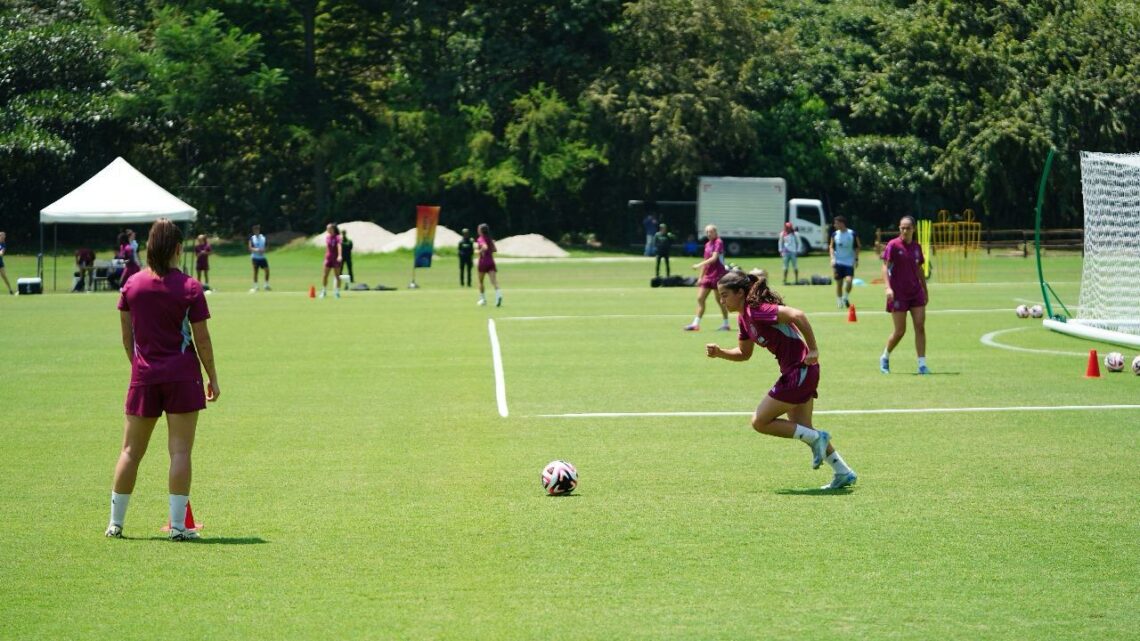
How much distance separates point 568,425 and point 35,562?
7.14m

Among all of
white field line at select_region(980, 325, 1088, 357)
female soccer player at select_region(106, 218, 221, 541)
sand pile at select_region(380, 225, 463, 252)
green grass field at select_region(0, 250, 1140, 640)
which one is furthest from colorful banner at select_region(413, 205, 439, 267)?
female soccer player at select_region(106, 218, 221, 541)

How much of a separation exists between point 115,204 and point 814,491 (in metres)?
34.6

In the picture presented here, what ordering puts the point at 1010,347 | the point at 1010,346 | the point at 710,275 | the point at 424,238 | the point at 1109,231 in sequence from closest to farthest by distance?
1. the point at 1010,347
2. the point at 1010,346
3. the point at 710,275
4. the point at 1109,231
5. the point at 424,238

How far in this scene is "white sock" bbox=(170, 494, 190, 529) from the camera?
9141mm

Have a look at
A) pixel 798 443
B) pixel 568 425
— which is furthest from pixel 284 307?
pixel 798 443

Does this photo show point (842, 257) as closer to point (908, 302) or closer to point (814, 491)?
point (908, 302)

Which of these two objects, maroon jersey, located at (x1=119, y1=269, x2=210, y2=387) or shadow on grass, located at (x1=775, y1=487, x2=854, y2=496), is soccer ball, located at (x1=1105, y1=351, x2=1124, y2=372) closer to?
shadow on grass, located at (x1=775, y1=487, x2=854, y2=496)

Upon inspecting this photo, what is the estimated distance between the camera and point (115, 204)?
41.5m

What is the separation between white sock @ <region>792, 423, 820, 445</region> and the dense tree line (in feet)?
184

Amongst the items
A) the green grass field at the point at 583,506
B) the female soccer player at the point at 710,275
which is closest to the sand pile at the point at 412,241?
the female soccer player at the point at 710,275

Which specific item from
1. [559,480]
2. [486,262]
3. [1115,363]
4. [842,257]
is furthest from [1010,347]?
[486,262]

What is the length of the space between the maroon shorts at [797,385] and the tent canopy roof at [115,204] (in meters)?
32.5

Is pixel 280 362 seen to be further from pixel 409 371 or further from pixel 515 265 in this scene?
pixel 515 265

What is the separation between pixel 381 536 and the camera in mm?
9391
